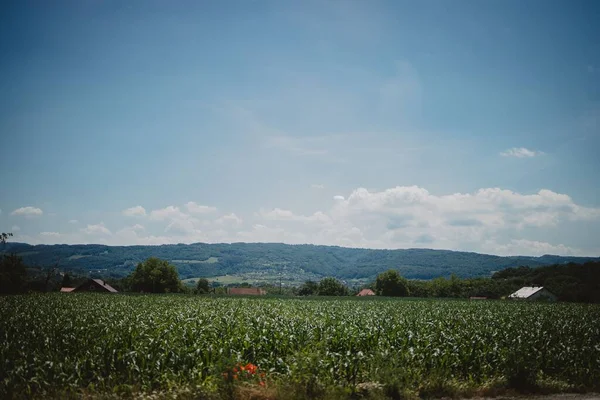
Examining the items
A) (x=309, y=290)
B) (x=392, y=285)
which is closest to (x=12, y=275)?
(x=309, y=290)

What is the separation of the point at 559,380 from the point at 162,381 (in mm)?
13217

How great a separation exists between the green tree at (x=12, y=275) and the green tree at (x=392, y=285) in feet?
284

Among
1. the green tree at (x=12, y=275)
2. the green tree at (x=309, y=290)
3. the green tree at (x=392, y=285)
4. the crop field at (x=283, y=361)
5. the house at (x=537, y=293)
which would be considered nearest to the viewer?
the crop field at (x=283, y=361)

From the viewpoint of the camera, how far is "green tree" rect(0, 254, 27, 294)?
6041 cm

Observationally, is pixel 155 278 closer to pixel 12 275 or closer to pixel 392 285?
pixel 12 275

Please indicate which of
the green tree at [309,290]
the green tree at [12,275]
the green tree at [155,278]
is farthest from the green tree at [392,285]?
the green tree at [12,275]

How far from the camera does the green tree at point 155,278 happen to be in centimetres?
8750

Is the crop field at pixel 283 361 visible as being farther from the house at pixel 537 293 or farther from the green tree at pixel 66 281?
the green tree at pixel 66 281

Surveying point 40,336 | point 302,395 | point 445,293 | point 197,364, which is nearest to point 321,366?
point 302,395

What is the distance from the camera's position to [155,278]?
8681 centimetres

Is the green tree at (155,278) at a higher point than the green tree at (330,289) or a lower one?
higher

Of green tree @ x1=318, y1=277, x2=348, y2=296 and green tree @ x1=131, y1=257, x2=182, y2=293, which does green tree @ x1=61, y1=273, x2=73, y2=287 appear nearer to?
green tree @ x1=131, y1=257, x2=182, y2=293

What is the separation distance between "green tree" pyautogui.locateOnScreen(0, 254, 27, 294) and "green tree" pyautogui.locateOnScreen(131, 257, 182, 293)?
26.7 metres

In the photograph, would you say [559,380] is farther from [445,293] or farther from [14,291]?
[445,293]
